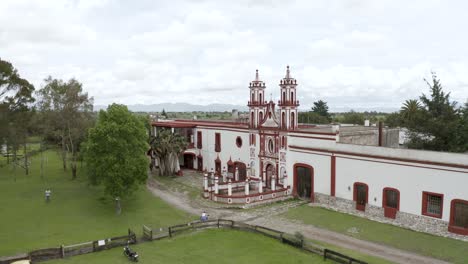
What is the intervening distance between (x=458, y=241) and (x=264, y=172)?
1685 centimetres

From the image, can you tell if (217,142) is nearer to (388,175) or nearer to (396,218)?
(388,175)

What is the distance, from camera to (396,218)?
23922 millimetres

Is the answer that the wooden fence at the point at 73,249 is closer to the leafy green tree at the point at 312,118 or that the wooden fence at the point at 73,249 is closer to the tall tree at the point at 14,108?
the tall tree at the point at 14,108

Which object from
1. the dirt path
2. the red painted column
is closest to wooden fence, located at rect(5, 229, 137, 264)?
the dirt path

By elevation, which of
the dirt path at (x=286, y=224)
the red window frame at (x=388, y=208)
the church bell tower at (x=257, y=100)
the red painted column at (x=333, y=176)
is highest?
the church bell tower at (x=257, y=100)

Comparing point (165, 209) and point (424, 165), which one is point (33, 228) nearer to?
point (165, 209)

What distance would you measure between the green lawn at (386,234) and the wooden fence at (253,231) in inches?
169

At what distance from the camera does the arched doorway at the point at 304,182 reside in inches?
1158

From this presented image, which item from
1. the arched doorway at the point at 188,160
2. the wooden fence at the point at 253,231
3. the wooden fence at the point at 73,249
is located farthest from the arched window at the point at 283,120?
the wooden fence at the point at 73,249

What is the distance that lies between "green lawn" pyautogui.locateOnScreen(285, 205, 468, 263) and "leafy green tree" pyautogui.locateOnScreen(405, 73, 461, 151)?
14172 millimetres

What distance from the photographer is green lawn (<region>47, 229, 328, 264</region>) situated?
58.1 ft

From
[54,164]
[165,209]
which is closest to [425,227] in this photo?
[165,209]

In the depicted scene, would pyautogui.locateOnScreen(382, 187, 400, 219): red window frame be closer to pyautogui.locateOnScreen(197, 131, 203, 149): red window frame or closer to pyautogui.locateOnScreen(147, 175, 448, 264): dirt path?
pyautogui.locateOnScreen(147, 175, 448, 264): dirt path

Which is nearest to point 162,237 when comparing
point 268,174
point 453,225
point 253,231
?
point 253,231
